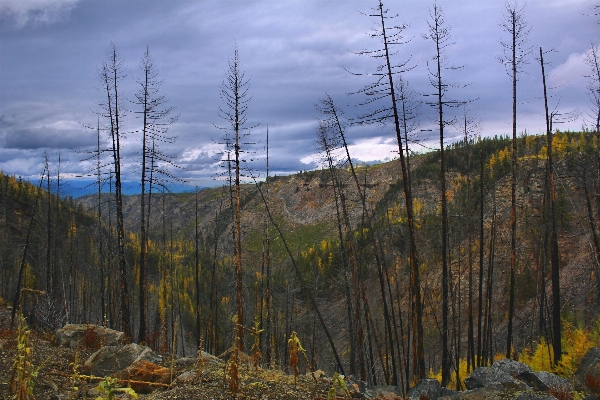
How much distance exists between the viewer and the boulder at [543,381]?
9258 mm

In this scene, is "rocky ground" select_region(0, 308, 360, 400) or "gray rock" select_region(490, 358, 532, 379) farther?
"gray rock" select_region(490, 358, 532, 379)

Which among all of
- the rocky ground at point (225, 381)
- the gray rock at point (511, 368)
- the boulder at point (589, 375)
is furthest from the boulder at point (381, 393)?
the boulder at point (589, 375)

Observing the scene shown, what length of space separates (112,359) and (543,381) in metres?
11.1

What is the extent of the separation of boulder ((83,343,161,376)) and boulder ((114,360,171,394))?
3.96 ft

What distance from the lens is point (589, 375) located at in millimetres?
9484

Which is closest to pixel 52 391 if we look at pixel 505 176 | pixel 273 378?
pixel 273 378

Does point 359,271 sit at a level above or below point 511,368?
above

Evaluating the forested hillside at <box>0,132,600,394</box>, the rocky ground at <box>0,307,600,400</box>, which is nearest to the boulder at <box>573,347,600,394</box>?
the rocky ground at <box>0,307,600,400</box>

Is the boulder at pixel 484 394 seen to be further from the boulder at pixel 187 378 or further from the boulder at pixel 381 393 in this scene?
the boulder at pixel 187 378

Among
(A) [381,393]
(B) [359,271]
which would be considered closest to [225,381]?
(A) [381,393]

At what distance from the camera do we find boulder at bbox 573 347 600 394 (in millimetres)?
9195

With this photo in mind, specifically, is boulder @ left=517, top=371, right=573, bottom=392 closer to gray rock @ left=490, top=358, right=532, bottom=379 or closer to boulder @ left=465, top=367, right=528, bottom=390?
gray rock @ left=490, top=358, right=532, bottom=379

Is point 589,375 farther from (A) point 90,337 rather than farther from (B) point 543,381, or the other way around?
(A) point 90,337

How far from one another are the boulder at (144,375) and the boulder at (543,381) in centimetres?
887
